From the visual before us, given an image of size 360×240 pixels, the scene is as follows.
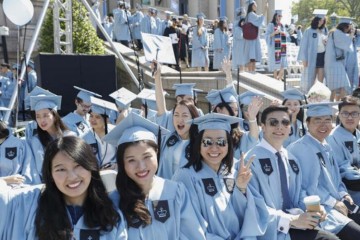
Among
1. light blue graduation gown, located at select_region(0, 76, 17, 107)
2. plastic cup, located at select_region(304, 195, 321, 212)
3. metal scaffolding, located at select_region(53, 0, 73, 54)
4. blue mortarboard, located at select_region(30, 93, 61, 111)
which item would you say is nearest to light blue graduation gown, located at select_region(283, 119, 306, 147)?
plastic cup, located at select_region(304, 195, 321, 212)

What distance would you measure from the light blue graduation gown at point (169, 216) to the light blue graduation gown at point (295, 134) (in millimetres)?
2572

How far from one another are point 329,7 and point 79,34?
167 ft

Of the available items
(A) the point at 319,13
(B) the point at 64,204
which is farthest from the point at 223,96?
→ (A) the point at 319,13

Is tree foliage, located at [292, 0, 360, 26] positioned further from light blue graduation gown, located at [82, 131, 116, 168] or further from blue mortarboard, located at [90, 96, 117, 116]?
light blue graduation gown, located at [82, 131, 116, 168]

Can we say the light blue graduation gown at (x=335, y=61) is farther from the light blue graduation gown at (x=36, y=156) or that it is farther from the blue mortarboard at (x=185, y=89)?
the light blue graduation gown at (x=36, y=156)

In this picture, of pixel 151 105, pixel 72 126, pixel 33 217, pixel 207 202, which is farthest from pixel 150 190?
pixel 151 105

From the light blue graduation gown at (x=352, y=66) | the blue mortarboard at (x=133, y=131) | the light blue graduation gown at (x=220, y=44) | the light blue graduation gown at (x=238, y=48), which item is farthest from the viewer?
the light blue graduation gown at (x=220, y=44)

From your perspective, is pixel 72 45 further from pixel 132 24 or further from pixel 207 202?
pixel 207 202

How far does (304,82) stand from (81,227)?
26.0 ft

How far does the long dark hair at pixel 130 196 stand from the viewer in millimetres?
3016

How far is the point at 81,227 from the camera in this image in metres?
2.84

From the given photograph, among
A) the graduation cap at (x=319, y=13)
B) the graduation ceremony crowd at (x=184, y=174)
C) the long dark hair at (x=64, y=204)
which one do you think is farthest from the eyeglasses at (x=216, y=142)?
the graduation cap at (x=319, y=13)

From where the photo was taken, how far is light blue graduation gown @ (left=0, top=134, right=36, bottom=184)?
4.84 m

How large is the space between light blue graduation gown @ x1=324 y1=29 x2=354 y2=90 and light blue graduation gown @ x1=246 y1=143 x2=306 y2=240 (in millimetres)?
5518
